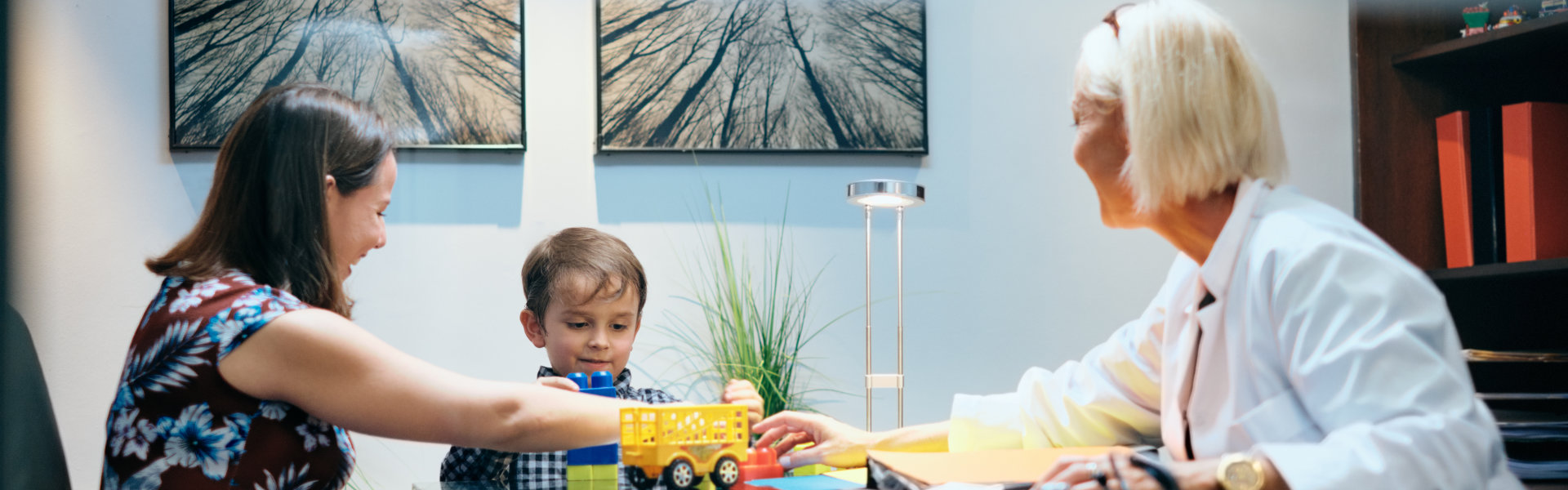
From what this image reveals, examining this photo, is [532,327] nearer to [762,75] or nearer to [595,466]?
[762,75]

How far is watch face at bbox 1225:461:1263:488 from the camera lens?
2.69 ft

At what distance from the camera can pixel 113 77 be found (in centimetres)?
236

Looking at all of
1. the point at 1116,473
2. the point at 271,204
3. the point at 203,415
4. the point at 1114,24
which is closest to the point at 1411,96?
the point at 1114,24

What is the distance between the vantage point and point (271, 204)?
3.81ft

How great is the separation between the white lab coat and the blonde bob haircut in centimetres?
5

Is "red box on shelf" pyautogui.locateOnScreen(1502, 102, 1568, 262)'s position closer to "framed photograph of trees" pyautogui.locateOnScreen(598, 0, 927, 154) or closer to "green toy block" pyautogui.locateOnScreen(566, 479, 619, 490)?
"framed photograph of trees" pyautogui.locateOnScreen(598, 0, 927, 154)

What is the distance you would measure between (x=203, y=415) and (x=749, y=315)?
154cm

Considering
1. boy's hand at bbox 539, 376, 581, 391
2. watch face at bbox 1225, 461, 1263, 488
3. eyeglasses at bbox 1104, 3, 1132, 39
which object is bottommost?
watch face at bbox 1225, 461, 1263, 488

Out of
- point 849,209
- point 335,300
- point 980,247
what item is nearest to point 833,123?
point 849,209

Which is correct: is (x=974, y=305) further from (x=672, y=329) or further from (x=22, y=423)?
(x=22, y=423)

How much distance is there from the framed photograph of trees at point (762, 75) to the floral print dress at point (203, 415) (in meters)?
1.45

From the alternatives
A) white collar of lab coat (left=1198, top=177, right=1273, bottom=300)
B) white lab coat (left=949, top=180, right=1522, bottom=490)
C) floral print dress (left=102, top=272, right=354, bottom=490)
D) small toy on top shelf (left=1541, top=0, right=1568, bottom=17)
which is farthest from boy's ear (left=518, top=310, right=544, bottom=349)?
small toy on top shelf (left=1541, top=0, right=1568, bottom=17)

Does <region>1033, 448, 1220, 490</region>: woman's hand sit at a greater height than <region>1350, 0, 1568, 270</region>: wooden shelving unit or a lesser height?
lesser

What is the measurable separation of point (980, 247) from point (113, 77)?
2.24m
